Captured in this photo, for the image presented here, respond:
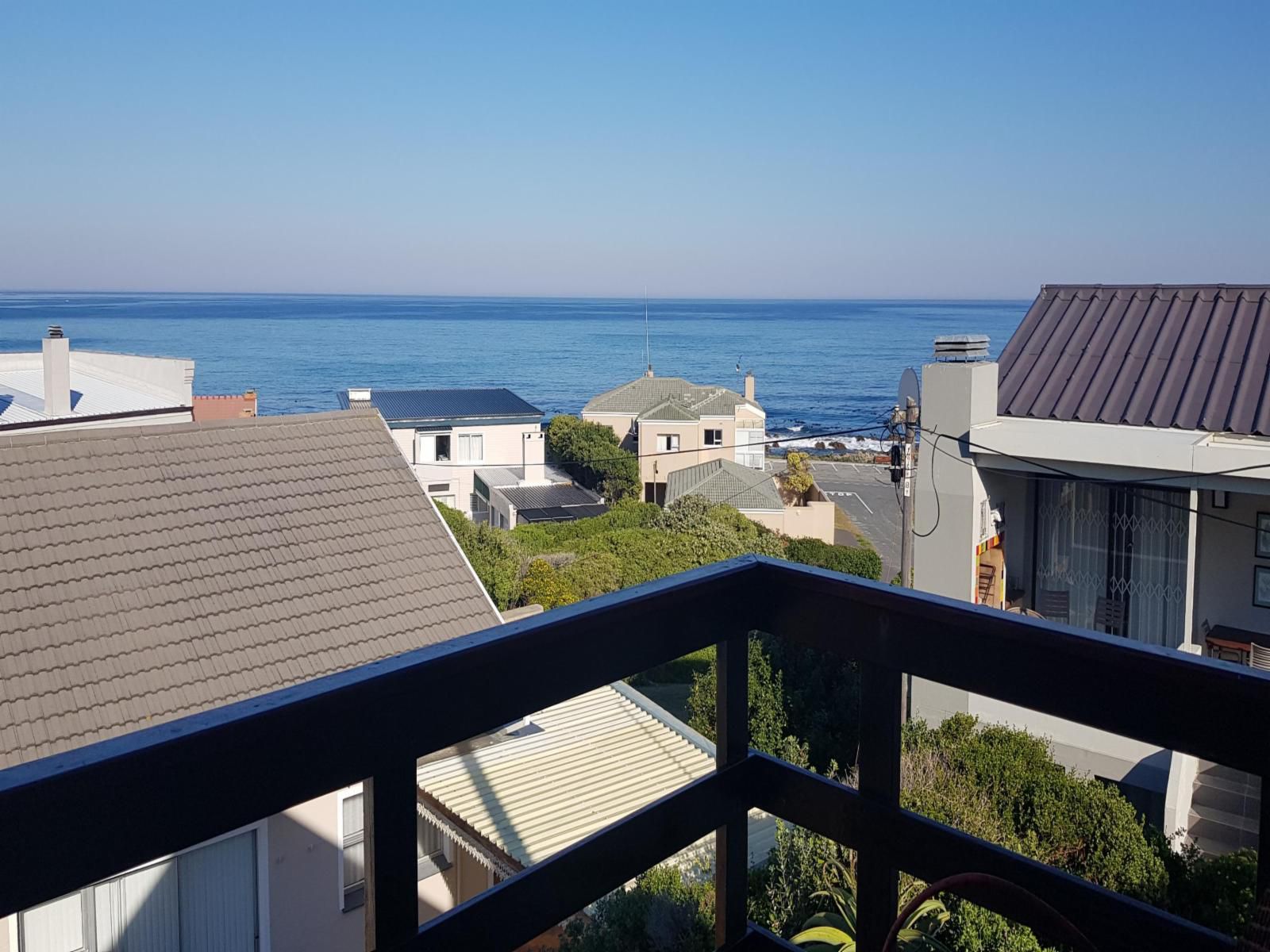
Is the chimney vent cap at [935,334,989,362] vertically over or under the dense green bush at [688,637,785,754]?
over

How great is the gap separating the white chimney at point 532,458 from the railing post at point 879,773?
93.5ft

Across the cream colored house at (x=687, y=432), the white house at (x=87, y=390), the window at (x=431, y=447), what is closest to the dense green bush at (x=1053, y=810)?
the white house at (x=87, y=390)

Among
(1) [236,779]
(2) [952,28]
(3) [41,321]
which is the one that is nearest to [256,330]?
(3) [41,321]

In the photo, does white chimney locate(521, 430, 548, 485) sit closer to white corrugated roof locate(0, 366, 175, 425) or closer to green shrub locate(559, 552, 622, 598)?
green shrub locate(559, 552, 622, 598)

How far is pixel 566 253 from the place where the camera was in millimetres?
83375

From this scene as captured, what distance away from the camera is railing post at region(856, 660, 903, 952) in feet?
3.57

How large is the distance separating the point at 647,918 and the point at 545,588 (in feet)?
43.1

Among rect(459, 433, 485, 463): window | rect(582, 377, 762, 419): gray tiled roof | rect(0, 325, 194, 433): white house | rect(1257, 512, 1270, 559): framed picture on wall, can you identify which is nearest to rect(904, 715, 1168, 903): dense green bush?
rect(1257, 512, 1270, 559): framed picture on wall

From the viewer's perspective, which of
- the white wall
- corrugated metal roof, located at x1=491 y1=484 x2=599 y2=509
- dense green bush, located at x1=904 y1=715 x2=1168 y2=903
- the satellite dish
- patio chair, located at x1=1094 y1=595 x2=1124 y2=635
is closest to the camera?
dense green bush, located at x1=904 y1=715 x2=1168 y2=903

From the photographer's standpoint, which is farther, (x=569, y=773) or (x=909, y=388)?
(x=909, y=388)

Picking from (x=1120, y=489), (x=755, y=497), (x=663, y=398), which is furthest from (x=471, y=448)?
(x=1120, y=489)

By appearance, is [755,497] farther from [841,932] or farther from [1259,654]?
[841,932]

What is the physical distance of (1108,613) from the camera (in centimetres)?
793

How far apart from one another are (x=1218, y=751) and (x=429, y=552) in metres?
5.57
